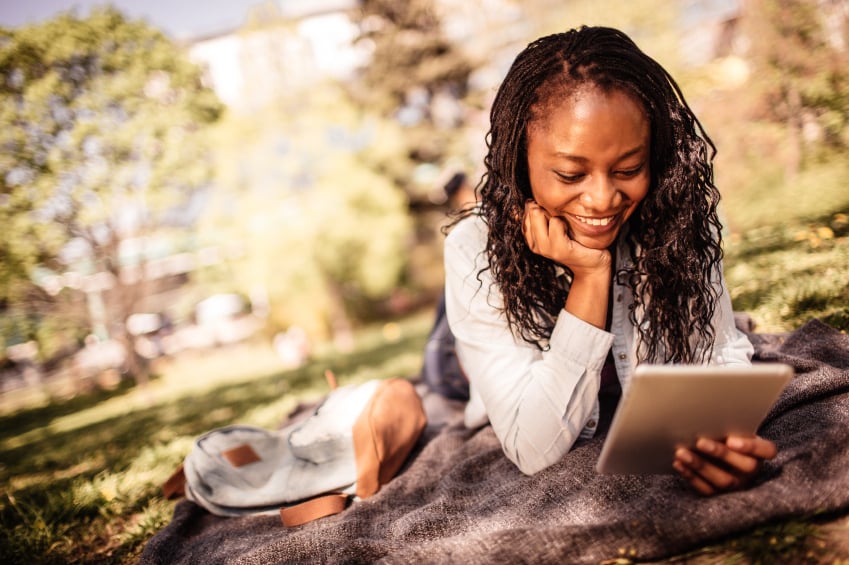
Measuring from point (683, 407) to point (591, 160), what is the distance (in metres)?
0.71

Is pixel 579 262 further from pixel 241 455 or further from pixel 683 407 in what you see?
pixel 241 455

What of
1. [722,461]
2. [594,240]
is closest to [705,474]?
[722,461]

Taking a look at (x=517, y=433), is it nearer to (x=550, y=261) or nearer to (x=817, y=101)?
(x=550, y=261)

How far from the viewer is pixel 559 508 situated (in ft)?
5.25

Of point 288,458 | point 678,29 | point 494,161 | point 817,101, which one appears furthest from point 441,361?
point 678,29

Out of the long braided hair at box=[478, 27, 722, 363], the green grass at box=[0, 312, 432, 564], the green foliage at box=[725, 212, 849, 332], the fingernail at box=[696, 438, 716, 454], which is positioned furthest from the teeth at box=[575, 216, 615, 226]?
the green grass at box=[0, 312, 432, 564]

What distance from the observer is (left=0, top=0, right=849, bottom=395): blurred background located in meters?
4.95

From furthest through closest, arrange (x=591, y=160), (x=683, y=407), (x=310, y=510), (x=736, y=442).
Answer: (x=310, y=510) < (x=591, y=160) < (x=736, y=442) < (x=683, y=407)

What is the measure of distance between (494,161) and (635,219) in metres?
0.54

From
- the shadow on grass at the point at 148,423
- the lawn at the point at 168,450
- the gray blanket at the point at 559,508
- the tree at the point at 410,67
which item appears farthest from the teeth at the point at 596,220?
Result: the tree at the point at 410,67

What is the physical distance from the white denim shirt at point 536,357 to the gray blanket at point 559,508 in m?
0.16

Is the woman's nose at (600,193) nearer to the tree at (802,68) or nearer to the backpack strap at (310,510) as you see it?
the backpack strap at (310,510)

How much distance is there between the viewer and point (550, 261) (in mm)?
1893

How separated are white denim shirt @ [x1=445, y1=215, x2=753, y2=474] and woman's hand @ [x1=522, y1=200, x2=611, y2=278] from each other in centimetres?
17
